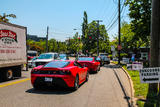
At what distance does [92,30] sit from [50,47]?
49.6m

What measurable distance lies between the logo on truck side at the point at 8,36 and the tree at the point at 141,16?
54.4 feet

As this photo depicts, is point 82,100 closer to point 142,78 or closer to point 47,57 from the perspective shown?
point 142,78

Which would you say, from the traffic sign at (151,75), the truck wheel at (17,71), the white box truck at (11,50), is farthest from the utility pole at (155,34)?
the truck wheel at (17,71)

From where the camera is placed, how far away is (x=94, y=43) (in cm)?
6309

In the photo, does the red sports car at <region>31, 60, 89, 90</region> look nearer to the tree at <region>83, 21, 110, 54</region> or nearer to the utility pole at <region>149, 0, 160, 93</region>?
the utility pole at <region>149, 0, 160, 93</region>

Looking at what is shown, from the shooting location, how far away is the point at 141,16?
23953 mm

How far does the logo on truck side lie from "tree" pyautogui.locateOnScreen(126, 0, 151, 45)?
652 inches

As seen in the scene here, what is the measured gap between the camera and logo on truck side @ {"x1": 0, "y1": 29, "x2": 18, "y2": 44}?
417 inches

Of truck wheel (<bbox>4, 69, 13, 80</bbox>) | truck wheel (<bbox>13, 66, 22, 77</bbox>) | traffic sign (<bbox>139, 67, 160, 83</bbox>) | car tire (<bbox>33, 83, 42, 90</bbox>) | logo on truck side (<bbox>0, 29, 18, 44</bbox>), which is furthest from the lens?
truck wheel (<bbox>13, 66, 22, 77</bbox>)

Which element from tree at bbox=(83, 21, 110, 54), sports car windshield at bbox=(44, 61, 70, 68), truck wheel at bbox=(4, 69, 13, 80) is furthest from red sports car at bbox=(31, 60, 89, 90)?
tree at bbox=(83, 21, 110, 54)

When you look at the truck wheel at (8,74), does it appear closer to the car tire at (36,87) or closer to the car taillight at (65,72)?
the car tire at (36,87)

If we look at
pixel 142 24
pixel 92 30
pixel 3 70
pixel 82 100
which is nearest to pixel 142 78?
pixel 82 100

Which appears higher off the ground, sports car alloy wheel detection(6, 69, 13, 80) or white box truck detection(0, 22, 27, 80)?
white box truck detection(0, 22, 27, 80)

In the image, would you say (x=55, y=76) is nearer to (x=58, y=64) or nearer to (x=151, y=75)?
(x=58, y=64)
